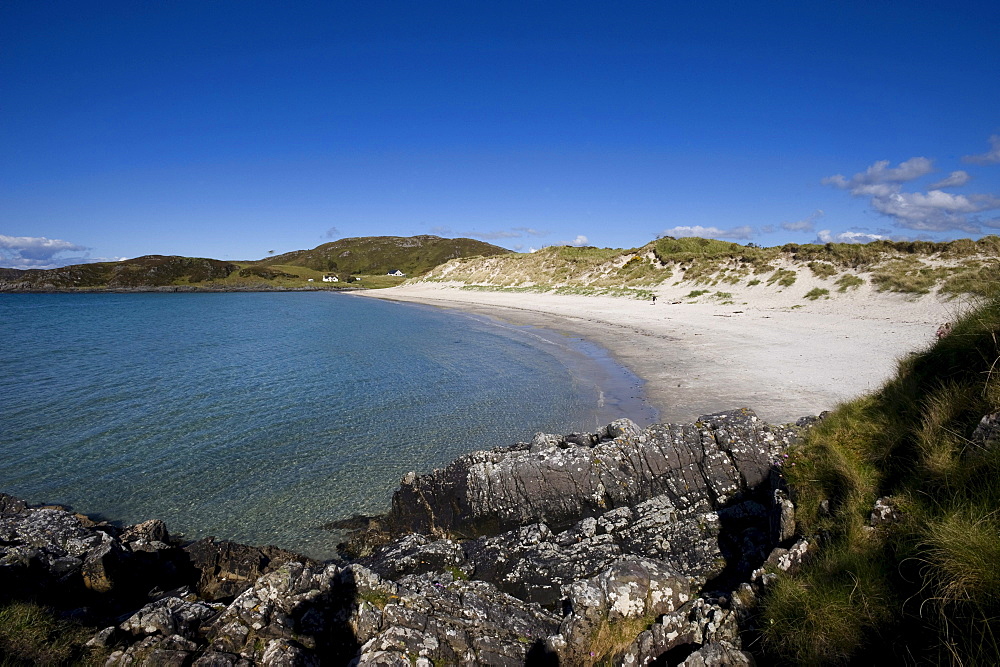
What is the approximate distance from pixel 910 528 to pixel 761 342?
2080 cm

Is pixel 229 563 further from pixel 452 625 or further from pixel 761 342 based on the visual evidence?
pixel 761 342

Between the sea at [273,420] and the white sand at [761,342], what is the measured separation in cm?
186

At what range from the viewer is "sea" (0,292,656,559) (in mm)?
10352

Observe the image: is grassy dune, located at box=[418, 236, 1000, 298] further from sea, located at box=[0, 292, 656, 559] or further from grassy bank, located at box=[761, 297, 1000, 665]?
sea, located at box=[0, 292, 656, 559]

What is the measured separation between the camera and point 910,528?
418 centimetres

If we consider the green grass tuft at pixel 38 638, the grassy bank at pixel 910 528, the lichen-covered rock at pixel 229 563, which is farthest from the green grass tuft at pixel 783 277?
the green grass tuft at pixel 38 638

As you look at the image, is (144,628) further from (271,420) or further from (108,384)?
(108,384)

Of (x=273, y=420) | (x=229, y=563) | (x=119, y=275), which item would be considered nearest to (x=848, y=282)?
(x=273, y=420)

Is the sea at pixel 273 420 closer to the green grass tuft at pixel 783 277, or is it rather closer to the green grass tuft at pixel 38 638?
the green grass tuft at pixel 38 638

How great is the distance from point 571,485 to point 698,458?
2378 millimetres

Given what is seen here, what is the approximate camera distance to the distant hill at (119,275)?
5251 inches

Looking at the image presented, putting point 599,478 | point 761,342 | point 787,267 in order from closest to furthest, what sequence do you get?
1. point 599,478
2. point 761,342
3. point 787,267

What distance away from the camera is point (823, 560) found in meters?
4.39

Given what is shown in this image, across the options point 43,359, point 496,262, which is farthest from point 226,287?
point 43,359
